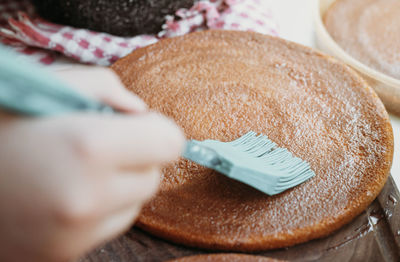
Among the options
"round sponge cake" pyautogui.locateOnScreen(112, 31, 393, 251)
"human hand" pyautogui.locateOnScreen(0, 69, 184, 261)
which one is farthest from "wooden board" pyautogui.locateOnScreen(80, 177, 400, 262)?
"human hand" pyautogui.locateOnScreen(0, 69, 184, 261)

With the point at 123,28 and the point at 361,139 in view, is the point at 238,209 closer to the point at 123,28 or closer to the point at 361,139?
the point at 361,139

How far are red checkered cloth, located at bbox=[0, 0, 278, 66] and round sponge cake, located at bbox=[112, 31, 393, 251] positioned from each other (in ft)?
0.36

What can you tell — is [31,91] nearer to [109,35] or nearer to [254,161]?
[254,161]

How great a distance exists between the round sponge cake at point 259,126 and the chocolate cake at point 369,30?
7.5 inches

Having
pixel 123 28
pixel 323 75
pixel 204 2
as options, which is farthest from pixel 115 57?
pixel 323 75

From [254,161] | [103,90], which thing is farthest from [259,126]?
[103,90]

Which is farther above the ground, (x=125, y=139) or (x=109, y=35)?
(x=125, y=139)

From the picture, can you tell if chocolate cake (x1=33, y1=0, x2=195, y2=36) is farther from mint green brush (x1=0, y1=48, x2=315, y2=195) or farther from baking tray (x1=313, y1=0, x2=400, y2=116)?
mint green brush (x1=0, y1=48, x2=315, y2=195)

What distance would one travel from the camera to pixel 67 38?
1151 mm

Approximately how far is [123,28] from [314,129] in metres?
0.63

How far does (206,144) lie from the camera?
68cm

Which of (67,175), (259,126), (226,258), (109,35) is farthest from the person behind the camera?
(109,35)

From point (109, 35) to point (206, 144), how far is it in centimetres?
65

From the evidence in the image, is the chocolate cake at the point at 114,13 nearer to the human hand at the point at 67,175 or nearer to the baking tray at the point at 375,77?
the baking tray at the point at 375,77
